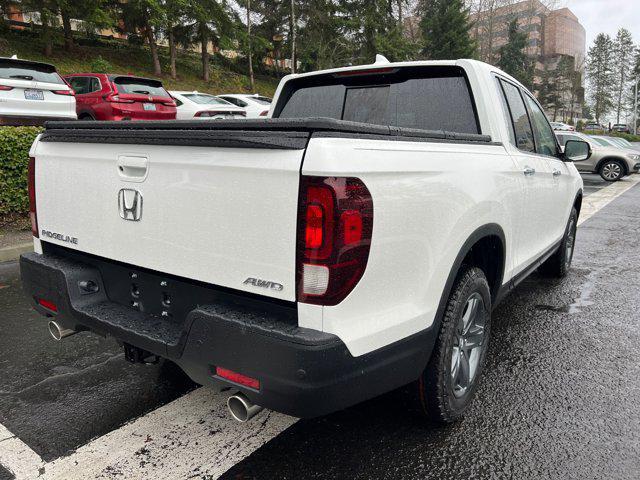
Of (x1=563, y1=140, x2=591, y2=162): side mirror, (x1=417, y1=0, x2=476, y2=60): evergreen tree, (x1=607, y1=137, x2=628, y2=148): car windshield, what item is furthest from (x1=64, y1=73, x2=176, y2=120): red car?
(x1=417, y1=0, x2=476, y2=60): evergreen tree

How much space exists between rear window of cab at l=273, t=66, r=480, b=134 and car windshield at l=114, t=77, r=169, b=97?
9.69 metres

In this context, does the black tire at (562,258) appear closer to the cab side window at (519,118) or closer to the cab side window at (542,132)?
the cab side window at (542,132)

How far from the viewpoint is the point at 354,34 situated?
121 ft

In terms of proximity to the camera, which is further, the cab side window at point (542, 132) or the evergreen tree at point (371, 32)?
the evergreen tree at point (371, 32)

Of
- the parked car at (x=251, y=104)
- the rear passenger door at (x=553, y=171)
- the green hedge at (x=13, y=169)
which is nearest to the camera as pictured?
the rear passenger door at (x=553, y=171)

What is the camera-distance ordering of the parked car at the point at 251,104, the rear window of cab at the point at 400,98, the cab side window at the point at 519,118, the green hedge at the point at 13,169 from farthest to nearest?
1. the parked car at the point at 251,104
2. the green hedge at the point at 13,169
3. the cab side window at the point at 519,118
4. the rear window of cab at the point at 400,98

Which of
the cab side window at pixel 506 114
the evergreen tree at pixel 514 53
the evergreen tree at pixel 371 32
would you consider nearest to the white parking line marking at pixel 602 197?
the cab side window at pixel 506 114

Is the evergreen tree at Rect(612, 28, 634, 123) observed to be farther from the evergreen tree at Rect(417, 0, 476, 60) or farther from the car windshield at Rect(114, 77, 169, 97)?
the car windshield at Rect(114, 77, 169, 97)

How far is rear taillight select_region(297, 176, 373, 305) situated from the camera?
1797 millimetres

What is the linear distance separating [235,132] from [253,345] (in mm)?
→ 789

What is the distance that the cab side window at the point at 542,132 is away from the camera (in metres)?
4.15

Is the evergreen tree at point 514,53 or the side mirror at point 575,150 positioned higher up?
the evergreen tree at point 514,53

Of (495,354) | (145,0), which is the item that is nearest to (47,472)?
(495,354)

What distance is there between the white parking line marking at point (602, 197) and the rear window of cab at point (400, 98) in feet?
23.3
